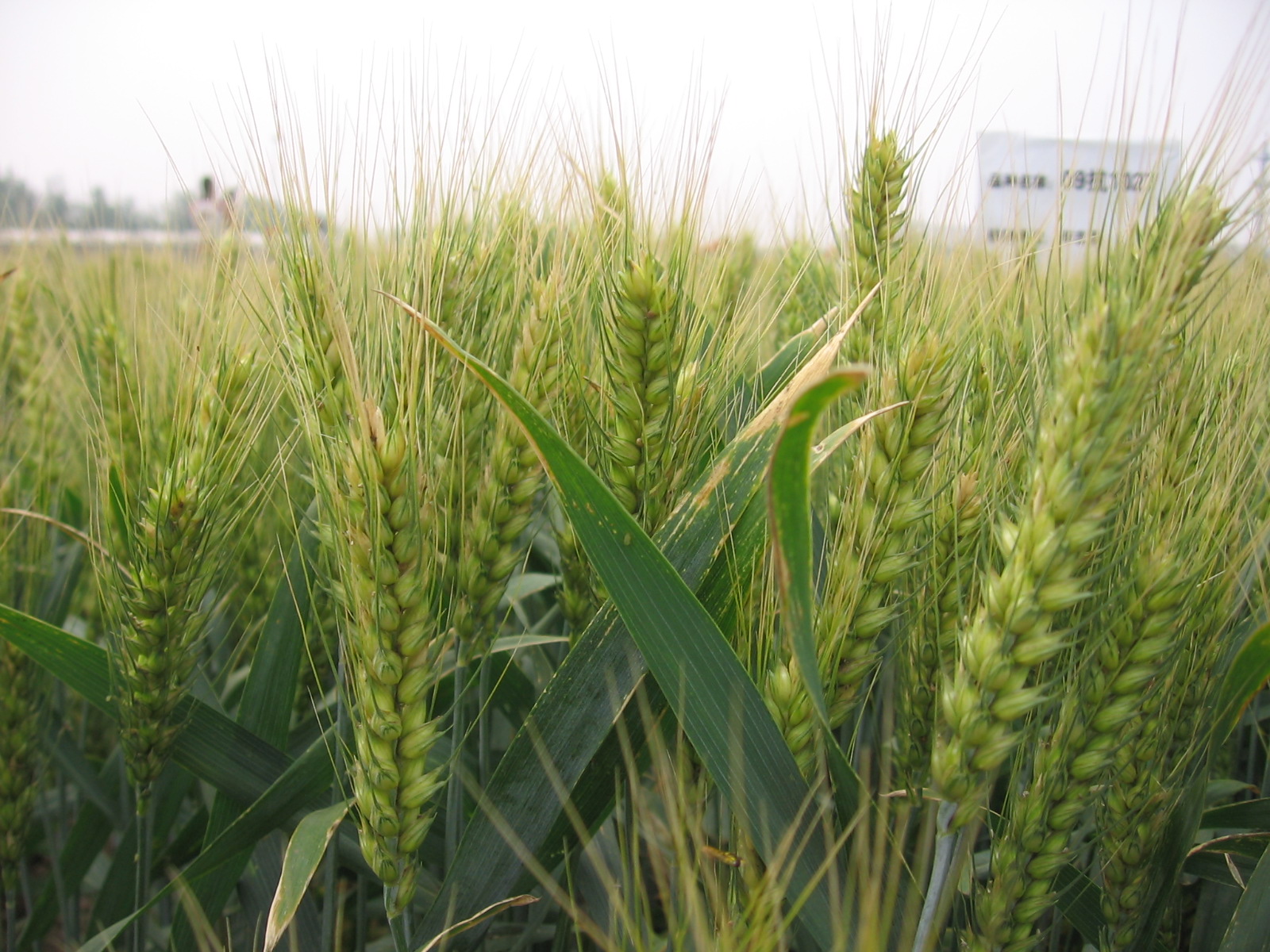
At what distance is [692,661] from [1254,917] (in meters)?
0.58

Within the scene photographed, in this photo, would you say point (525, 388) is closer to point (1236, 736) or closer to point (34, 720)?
point (34, 720)

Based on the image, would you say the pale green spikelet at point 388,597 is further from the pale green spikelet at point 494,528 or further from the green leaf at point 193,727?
the green leaf at point 193,727

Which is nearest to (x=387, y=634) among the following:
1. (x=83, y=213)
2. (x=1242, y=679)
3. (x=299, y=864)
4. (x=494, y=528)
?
A: (x=494, y=528)

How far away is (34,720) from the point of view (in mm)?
1097

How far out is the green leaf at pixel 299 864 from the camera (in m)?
0.73

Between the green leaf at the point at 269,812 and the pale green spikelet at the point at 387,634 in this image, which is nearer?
the pale green spikelet at the point at 387,634

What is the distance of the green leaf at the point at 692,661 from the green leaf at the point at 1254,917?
39 centimetres

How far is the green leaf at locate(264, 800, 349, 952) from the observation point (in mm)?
731

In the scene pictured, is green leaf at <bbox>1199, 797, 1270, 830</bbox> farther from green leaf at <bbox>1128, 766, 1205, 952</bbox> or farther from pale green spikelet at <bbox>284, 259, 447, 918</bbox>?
pale green spikelet at <bbox>284, 259, 447, 918</bbox>

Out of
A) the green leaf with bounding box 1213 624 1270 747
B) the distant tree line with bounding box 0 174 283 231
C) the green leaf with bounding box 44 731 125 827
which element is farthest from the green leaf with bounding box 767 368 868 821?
the distant tree line with bounding box 0 174 283 231

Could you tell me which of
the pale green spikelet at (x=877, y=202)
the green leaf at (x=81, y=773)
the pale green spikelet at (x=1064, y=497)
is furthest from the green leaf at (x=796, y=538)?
the green leaf at (x=81, y=773)

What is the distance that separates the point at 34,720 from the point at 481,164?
928 millimetres

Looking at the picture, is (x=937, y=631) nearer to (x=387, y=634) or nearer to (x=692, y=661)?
A: (x=692, y=661)

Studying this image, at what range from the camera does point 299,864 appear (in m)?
0.79
